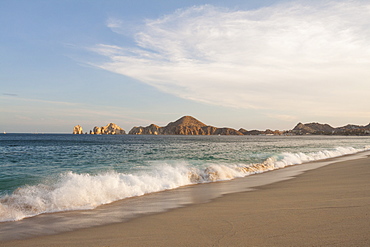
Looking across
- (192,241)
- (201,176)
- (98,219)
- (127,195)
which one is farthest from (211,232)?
(201,176)

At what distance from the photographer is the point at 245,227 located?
517cm

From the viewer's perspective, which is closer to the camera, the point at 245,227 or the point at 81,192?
the point at 245,227

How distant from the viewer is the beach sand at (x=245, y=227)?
445cm

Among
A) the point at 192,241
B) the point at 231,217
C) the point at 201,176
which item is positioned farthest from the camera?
the point at 201,176

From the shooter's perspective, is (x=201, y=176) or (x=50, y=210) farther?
(x=201, y=176)

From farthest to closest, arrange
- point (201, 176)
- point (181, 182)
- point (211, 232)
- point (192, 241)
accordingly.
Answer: point (201, 176), point (181, 182), point (211, 232), point (192, 241)

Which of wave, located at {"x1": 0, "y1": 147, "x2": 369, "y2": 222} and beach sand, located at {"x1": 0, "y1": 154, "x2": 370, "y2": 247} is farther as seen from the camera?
wave, located at {"x1": 0, "y1": 147, "x2": 369, "y2": 222}

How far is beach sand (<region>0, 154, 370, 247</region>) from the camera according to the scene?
14.6 ft

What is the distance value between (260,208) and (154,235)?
2.97m

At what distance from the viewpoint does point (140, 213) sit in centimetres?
695

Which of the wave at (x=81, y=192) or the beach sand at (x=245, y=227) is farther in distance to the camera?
the wave at (x=81, y=192)

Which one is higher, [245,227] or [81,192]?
[245,227]

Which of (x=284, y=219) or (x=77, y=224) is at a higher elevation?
(x=284, y=219)

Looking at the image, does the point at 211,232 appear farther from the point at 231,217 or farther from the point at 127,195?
the point at 127,195
